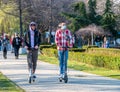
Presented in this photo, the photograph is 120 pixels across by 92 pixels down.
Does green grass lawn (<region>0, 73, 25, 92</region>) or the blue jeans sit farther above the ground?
the blue jeans

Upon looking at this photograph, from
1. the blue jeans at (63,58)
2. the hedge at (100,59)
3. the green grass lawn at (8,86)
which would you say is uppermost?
the blue jeans at (63,58)

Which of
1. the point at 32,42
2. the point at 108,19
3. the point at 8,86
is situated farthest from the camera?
the point at 108,19

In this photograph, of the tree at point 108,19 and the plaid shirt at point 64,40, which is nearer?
the plaid shirt at point 64,40

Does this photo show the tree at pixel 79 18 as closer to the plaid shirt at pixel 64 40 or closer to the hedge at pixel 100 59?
the hedge at pixel 100 59

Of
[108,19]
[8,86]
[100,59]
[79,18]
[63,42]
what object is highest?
[79,18]

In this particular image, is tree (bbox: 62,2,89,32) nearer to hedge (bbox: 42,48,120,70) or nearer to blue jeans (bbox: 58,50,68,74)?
hedge (bbox: 42,48,120,70)

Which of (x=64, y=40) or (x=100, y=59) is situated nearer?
(x=64, y=40)

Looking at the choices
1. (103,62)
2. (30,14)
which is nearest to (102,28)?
(30,14)

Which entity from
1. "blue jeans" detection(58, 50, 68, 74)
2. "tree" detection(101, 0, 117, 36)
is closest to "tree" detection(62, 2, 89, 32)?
"tree" detection(101, 0, 117, 36)

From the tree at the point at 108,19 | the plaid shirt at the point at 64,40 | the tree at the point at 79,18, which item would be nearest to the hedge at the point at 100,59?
the plaid shirt at the point at 64,40

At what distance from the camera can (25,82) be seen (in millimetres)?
14539

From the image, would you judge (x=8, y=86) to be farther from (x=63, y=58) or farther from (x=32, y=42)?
(x=63, y=58)

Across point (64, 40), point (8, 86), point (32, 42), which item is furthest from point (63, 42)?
point (8, 86)

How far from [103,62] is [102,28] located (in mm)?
28965
